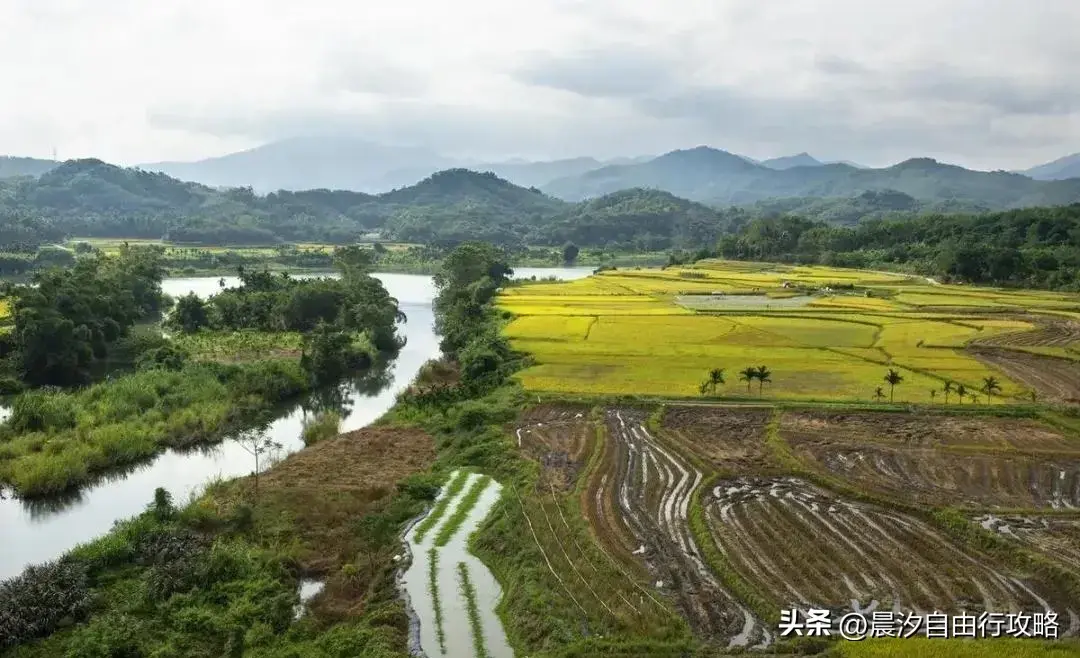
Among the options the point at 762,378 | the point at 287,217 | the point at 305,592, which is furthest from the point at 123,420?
the point at 287,217

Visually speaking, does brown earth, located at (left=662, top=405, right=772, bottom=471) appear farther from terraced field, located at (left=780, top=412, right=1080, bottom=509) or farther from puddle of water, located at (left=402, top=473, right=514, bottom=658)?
puddle of water, located at (left=402, top=473, right=514, bottom=658)

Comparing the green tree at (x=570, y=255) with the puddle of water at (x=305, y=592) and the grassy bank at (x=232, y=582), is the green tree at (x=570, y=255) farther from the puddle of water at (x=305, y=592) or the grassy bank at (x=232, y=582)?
the puddle of water at (x=305, y=592)

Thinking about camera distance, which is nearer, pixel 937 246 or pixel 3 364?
pixel 3 364

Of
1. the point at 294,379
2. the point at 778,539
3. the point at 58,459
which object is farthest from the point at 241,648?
the point at 294,379

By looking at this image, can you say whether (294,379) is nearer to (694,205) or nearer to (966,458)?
(966,458)

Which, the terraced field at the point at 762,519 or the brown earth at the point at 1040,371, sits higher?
the brown earth at the point at 1040,371

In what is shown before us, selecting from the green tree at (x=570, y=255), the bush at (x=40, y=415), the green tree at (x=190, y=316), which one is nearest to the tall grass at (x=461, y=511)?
the bush at (x=40, y=415)

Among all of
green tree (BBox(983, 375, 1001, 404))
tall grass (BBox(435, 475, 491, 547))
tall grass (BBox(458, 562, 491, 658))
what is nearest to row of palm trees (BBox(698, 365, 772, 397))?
green tree (BBox(983, 375, 1001, 404))
